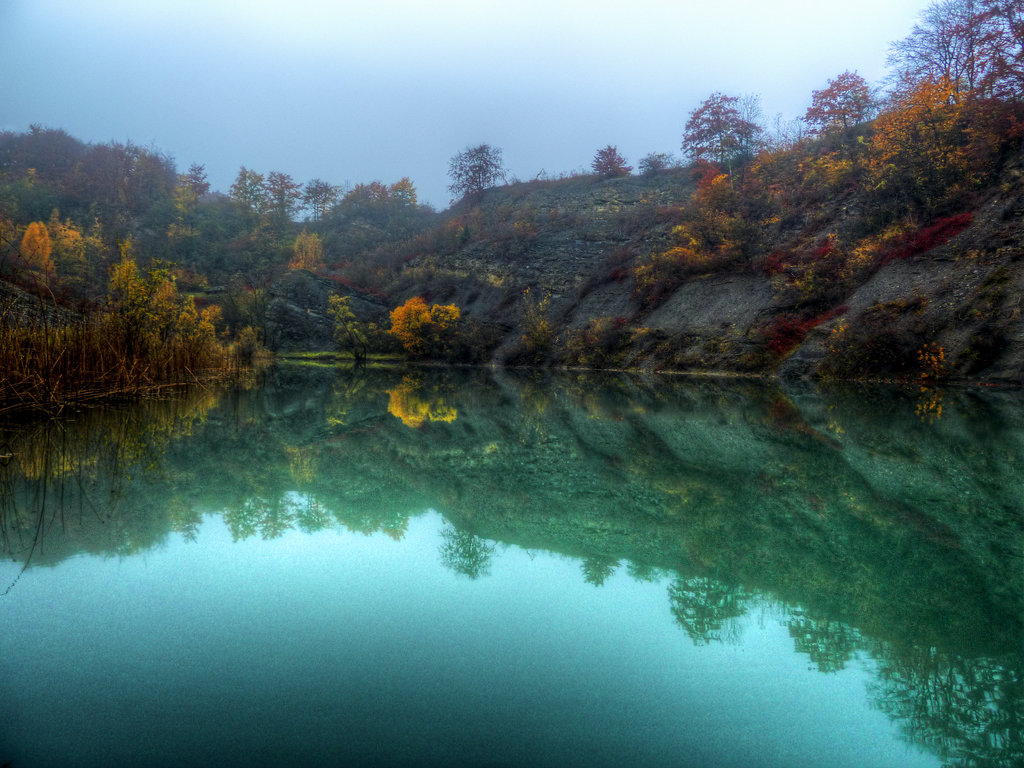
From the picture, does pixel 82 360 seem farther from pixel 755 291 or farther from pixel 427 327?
pixel 427 327

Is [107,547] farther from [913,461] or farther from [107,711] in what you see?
[913,461]

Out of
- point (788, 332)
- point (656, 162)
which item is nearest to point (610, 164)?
point (656, 162)

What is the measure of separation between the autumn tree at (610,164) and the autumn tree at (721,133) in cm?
979

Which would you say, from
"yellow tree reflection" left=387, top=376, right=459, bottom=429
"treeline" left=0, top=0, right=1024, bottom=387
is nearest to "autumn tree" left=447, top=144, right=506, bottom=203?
"treeline" left=0, top=0, right=1024, bottom=387

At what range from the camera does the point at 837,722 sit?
2064mm

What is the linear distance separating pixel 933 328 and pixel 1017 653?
2095cm

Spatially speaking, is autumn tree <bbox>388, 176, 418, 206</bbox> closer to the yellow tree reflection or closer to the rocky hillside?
the rocky hillside

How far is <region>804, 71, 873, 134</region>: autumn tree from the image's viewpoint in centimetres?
3969

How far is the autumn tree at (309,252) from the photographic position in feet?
217

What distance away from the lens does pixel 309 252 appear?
67.0 meters

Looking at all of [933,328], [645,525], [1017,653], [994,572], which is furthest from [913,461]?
[933,328]

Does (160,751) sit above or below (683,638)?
below

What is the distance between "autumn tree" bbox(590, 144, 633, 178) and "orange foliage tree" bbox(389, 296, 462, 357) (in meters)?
27.9

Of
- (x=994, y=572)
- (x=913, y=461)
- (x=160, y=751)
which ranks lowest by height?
(x=160, y=751)
